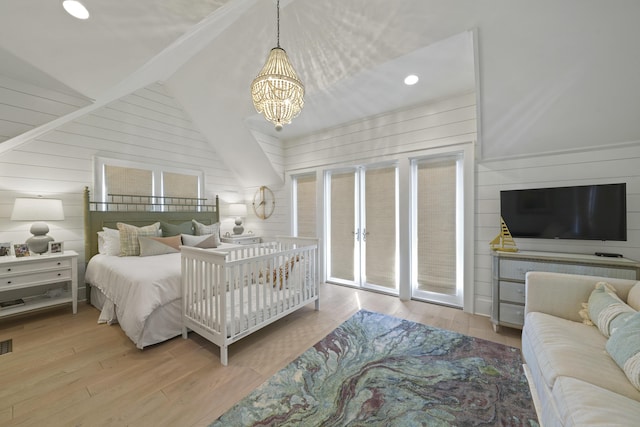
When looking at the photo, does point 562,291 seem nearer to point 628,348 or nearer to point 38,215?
point 628,348

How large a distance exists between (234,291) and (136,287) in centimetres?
84

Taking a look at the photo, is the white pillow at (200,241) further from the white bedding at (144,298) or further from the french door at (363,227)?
the french door at (363,227)

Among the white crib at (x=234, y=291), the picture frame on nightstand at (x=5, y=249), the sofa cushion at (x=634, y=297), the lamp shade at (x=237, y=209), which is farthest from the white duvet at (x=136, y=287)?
the sofa cushion at (x=634, y=297)

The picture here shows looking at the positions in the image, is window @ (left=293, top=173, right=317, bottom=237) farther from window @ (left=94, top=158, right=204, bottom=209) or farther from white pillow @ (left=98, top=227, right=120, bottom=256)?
white pillow @ (left=98, top=227, right=120, bottom=256)

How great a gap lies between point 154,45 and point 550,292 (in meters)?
3.58

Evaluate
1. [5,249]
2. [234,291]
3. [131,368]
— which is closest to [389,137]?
[234,291]

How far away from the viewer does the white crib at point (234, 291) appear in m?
1.91

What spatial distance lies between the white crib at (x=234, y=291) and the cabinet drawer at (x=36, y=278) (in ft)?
5.23

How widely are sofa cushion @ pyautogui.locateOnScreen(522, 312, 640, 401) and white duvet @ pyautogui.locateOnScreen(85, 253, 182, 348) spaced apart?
8.77 ft

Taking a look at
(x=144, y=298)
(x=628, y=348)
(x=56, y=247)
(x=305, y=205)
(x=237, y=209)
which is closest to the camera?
(x=628, y=348)

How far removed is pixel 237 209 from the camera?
4543mm

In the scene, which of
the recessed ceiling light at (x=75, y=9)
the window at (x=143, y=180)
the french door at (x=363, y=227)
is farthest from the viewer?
the french door at (x=363, y=227)

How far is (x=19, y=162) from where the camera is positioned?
106 inches

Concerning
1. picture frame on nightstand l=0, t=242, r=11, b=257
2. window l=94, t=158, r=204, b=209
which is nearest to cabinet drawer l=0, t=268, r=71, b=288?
picture frame on nightstand l=0, t=242, r=11, b=257
